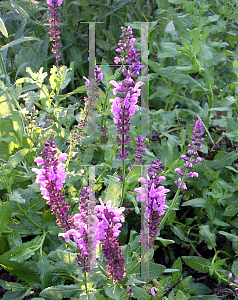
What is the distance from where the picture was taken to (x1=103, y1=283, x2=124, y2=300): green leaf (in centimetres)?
100

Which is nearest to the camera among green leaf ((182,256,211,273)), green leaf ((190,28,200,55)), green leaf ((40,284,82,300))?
green leaf ((40,284,82,300))

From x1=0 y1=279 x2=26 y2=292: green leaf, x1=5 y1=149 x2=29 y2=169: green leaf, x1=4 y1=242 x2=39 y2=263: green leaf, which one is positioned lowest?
x1=0 y1=279 x2=26 y2=292: green leaf

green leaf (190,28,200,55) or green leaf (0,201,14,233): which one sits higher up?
green leaf (190,28,200,55)

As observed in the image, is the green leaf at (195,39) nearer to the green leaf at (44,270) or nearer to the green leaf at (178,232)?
the green leaf at (178,232)

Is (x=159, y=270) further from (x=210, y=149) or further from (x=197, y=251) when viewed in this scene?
(x=210, y=149)

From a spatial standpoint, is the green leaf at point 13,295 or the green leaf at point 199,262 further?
the green leaf at point 199,262

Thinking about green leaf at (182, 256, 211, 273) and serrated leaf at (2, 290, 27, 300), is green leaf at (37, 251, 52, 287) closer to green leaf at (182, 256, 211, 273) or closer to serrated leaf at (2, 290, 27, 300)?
serrated leaf at (2, 290, 27, 300)

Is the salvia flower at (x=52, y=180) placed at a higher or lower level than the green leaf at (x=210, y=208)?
higher

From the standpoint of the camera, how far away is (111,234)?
0.90m

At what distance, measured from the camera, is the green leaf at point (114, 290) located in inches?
39.4

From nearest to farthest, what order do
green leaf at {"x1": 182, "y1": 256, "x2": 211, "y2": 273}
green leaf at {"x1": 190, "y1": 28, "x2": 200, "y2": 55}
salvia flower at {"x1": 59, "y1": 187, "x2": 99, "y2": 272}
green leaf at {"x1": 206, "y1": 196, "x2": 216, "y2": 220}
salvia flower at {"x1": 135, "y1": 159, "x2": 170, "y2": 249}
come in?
salvia flower at {"x1": 59, "y1": 187, "x2": 99, "y2": 272}
salvia flower at {"x1": 135, "y1": 159, "x2": 170, "y2": 249}
green leaf at {"x1": 182, "y1": 256, "x2": 211, "y2": 273}
green leaf at {"x1": 206, "y1": 196, "x2": 216, "y2": 220}
green leaf at {"x1": 190, "y1": 28, "x2": 200, "y2": 55}

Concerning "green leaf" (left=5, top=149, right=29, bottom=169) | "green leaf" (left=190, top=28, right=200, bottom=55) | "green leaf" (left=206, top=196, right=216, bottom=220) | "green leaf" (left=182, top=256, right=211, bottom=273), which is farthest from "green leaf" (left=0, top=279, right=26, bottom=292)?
"green leaf" (left=190, top=28, right=200, bottom=55)

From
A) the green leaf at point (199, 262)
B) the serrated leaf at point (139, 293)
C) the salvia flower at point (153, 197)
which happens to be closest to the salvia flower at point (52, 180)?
the salvia flower at point (153, 197)

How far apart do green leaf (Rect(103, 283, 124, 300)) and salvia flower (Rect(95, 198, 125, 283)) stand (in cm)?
4
